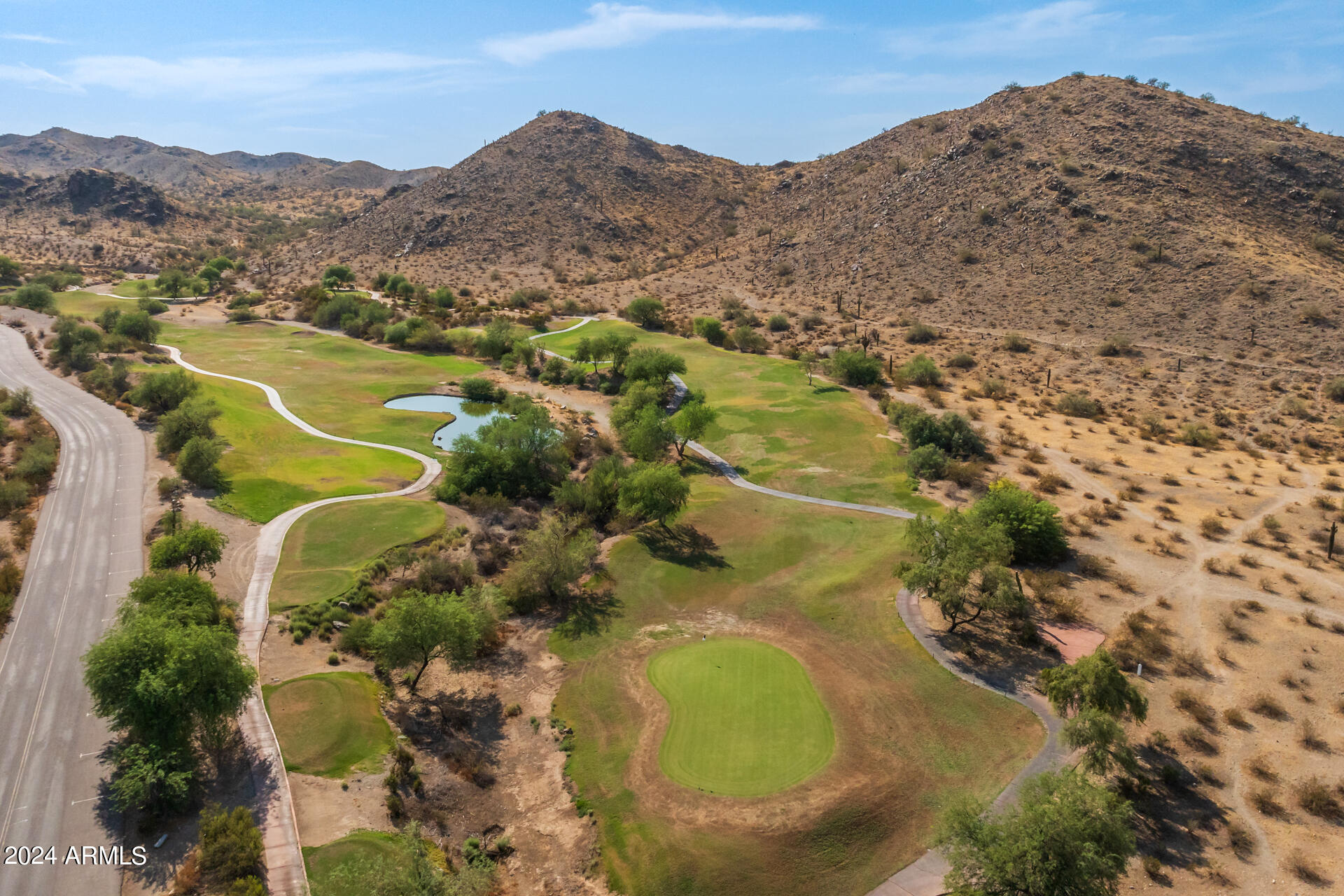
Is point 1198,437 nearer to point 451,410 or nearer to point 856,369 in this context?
point 856,369

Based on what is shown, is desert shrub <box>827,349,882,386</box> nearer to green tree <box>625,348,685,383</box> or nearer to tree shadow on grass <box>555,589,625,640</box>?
green tree <box>625,348,685,383</box>

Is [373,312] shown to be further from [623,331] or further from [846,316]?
[846,316]

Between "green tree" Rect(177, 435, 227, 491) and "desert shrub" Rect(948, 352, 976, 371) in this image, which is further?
"desert shrub" Rect(948, 352, 976, 371)

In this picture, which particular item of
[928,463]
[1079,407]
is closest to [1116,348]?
[1079,407]

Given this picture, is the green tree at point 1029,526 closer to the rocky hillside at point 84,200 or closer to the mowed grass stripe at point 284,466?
the mowed grass stripe at point 284,466

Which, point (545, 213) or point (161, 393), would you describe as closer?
point (161, 393)

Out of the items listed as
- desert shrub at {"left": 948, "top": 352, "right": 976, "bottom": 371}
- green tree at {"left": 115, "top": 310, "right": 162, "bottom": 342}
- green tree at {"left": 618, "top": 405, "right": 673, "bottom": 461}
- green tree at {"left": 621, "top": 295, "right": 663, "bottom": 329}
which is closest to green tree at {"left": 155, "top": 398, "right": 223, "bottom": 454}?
green tree at {"left": 618, "top": 405, "right": 673, "bottom": 461}

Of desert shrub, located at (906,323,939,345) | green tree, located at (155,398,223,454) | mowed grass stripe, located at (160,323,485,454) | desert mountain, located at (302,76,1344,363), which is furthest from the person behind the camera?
desert shrub, located at (906,323,939,345)
